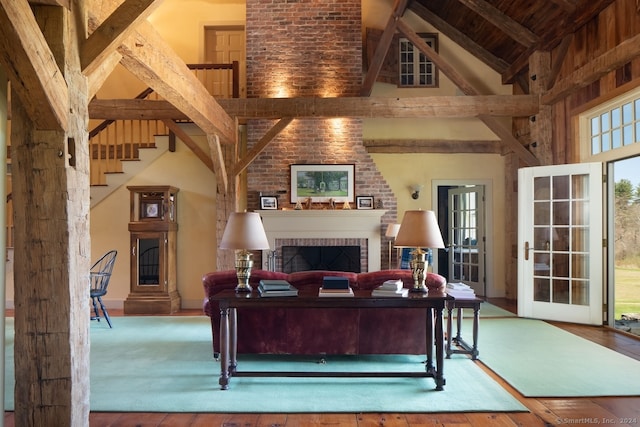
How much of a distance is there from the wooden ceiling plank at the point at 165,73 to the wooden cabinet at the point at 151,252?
1.94 meters

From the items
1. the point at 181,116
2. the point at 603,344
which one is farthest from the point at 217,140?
the point at 603,344

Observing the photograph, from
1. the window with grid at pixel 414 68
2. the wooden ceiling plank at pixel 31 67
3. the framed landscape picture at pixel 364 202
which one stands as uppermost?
the window with grid at pixel 414 68

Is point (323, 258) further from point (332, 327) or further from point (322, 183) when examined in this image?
point (332, 327)

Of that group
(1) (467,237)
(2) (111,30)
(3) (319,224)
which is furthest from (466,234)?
(2) (111,30)

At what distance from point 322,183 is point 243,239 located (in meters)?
3.86

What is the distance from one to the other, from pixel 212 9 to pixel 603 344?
7.95 meters

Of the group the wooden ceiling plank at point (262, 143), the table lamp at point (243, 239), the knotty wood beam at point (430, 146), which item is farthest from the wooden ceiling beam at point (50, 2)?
the knotty wood beam at point (430, 146)

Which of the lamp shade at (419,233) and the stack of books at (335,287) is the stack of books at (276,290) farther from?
the lamp shade at (419,233)

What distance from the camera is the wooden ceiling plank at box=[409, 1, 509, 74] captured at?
7.71 metres

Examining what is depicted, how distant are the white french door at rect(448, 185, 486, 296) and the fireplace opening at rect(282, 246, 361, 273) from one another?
228 cm

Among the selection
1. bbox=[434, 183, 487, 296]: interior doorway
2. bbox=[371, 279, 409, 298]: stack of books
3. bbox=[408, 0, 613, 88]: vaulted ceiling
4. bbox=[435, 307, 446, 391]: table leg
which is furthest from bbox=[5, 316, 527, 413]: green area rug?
bbox=[408, 0, 613, 88]: vaulted ceiling

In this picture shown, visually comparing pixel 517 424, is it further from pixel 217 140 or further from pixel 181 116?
pixel 181 116

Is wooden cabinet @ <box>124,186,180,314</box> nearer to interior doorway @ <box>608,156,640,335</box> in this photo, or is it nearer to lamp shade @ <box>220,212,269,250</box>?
lamp shade @ <box>220,212,269,250</box>

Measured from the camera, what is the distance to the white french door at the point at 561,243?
551cm
